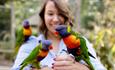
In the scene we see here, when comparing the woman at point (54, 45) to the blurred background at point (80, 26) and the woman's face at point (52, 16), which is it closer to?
the woman's face at point (52, 16)

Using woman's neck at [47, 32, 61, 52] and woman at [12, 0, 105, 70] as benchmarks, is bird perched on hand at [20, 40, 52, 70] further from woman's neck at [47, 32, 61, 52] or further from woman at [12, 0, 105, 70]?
woman's neck at [47, 32, 61, 52]

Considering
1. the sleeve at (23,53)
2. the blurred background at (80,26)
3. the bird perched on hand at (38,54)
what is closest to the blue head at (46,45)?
the bird perched on hand at (38,54)

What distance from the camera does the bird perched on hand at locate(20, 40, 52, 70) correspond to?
173cm

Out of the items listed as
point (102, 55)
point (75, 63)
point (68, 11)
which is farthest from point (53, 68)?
point (102, 55)

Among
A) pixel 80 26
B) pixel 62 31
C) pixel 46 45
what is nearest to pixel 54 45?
pixel 46 45

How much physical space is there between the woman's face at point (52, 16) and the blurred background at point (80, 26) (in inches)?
19.3

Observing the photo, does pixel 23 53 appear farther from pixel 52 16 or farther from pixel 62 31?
pixel 62 31

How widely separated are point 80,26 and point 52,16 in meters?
3.58

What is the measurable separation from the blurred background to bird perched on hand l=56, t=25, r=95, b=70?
2.51 feet

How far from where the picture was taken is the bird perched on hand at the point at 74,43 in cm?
163

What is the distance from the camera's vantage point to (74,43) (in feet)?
5.44

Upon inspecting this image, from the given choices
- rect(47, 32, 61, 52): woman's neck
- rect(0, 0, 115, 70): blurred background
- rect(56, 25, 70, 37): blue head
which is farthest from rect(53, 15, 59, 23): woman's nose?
rect(0, 0, 115, 70): blurred background

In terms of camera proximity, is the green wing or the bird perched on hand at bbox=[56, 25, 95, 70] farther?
the green wing

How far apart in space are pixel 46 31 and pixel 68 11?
0.19 metres
